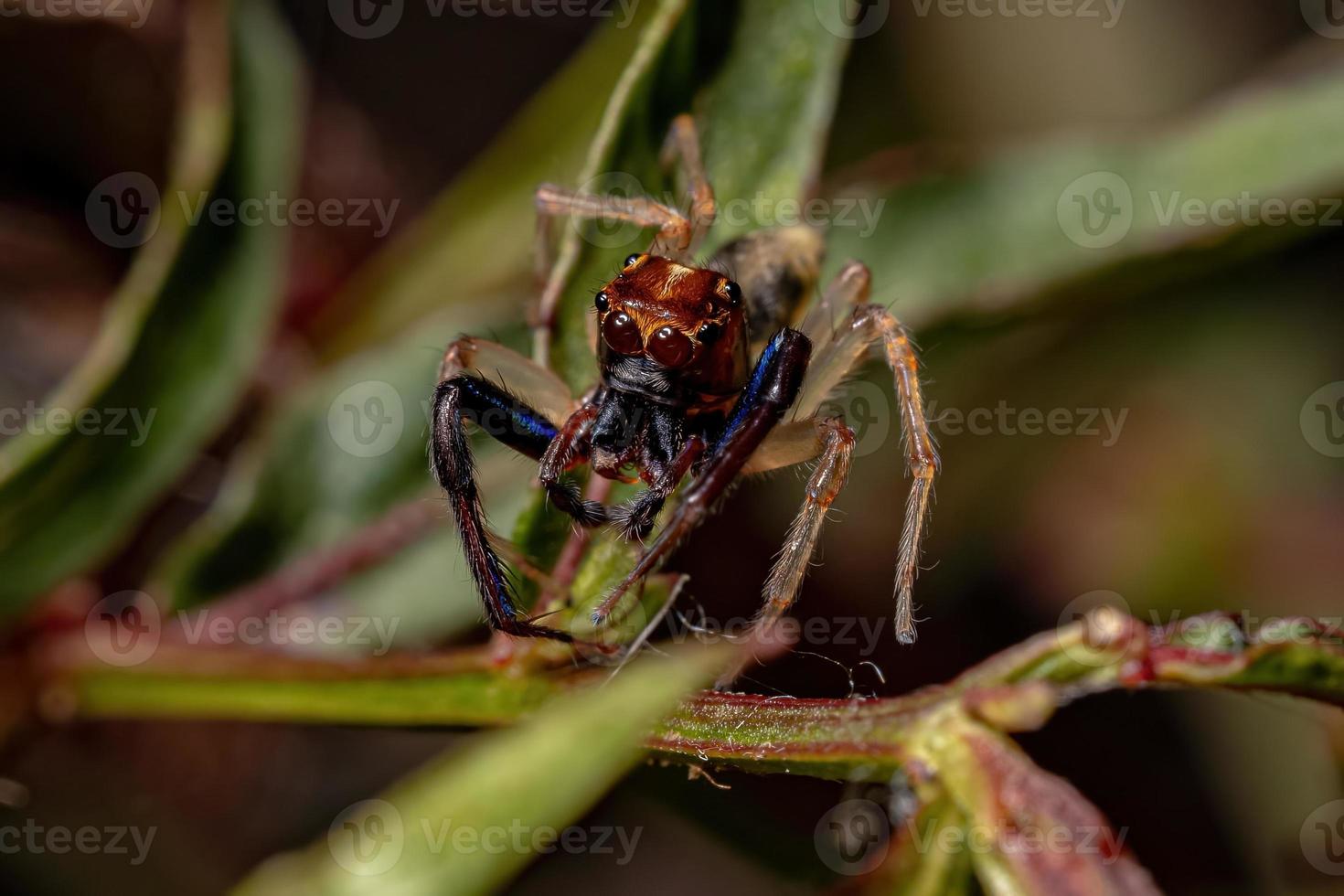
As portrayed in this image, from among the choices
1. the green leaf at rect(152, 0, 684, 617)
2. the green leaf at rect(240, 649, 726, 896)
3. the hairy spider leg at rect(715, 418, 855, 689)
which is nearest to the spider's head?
the hairy spider leg at rect(715, 418, 855, 689)

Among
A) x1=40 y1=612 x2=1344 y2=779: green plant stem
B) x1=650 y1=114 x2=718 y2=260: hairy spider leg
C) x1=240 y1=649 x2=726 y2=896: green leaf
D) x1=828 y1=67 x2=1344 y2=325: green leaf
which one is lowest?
x1=240 y1=649 x2=726 y2=896: green leaf

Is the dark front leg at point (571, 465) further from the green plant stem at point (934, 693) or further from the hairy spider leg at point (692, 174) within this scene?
the hairy spider leg at point (692, 174)

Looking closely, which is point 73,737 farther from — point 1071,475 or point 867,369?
point 1071,475

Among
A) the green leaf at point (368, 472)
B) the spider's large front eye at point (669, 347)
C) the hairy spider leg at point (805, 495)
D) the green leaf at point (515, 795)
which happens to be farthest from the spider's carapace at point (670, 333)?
the green leaf at point (515, 795)

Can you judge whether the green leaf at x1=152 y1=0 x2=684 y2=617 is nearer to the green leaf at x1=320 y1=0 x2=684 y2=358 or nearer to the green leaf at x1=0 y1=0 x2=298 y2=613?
the green leaf at x1=320 y1=0 x2=684 y2=358

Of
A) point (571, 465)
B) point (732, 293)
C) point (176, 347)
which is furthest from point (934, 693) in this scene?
point (176, 347)

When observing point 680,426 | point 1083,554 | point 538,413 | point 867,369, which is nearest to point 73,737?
point 538,413
